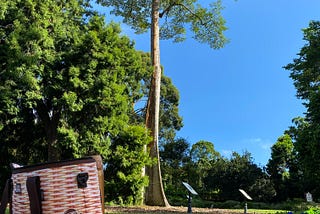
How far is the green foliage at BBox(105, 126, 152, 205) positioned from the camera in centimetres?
1212

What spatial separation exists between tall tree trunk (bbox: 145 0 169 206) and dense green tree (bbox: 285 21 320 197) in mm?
4835

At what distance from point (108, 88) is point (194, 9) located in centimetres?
613

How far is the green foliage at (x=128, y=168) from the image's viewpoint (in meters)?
12.1

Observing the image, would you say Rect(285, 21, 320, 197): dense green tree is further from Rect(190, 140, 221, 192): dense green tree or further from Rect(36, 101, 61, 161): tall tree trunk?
Rect(36, 101, 61, 161): tall tree trunk

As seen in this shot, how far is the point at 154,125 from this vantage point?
42.3 feet

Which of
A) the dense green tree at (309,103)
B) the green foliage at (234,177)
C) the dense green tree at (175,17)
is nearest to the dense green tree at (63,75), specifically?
the dense green tree at (175,17)

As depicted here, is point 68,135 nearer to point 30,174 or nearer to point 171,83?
point 30,174

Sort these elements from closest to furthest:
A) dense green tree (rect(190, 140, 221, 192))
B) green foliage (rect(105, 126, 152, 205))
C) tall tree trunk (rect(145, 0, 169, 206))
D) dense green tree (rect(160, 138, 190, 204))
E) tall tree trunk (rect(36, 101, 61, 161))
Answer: tall tree trunk (rect(36, 101, 61, 161)), green foliage (rect(105, 126, 152, 205)), tall tree trunk (rect(145, 0, 169, 206)), dense green tree (rect(190, 140, 221, 192)), dense green tree (rect(160, 138, 190, 204))

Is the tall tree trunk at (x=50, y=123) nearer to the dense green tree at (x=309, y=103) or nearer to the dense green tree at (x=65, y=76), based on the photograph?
the dense green tree at (x=65, y=76)

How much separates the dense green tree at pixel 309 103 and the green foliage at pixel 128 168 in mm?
5245

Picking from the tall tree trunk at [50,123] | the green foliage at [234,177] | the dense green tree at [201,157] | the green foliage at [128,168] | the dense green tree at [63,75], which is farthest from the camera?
the dense green tree at [201,157]

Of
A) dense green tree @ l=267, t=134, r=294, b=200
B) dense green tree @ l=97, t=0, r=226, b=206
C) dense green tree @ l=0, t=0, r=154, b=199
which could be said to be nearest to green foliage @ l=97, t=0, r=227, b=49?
dense green tree @ l=97, t=0, r=226, b=206

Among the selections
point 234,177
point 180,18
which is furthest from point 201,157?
point 180,18

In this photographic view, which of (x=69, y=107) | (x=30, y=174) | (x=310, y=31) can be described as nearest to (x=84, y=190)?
(x=30, y=174)
